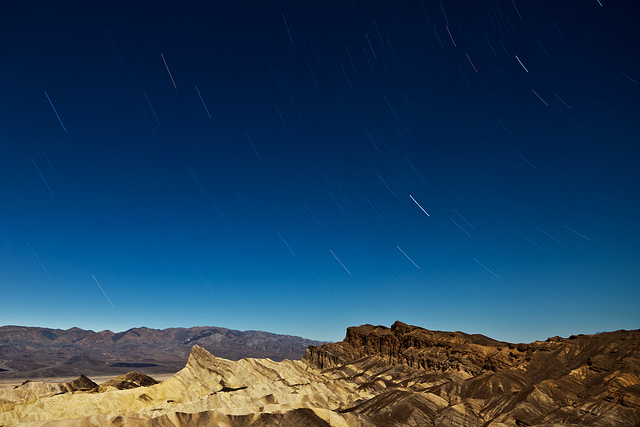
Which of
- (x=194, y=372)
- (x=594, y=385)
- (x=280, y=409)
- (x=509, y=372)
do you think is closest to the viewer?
(x=280, y=409)

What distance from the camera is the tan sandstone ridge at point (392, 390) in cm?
4850

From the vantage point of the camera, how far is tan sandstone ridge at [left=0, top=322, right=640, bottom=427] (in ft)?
159

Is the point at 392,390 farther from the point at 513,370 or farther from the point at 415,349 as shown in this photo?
the point at 415,349

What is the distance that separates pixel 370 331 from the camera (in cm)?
9750

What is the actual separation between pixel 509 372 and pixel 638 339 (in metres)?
22.1

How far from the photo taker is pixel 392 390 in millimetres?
61594

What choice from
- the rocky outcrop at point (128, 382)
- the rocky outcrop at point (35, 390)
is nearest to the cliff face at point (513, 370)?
the rocky outcrop at point (128, 382)

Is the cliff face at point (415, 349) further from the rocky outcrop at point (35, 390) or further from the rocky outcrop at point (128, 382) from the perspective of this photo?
the rocky outcrop at point (35, 390)

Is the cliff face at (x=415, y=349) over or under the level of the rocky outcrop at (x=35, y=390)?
over

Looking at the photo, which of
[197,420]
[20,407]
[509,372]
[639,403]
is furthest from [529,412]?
[20,407]

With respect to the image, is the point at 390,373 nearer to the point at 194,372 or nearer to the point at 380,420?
the point at 380,420

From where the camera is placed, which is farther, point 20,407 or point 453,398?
point 453,398

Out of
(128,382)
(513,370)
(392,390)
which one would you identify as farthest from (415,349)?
(128,382)

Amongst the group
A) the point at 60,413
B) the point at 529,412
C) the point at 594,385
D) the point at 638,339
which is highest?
the point at 638,339
